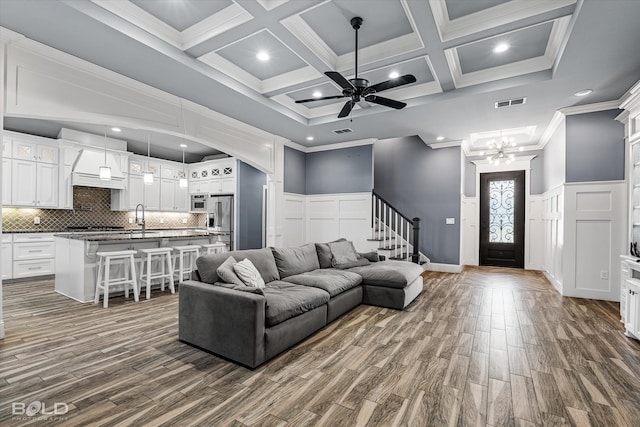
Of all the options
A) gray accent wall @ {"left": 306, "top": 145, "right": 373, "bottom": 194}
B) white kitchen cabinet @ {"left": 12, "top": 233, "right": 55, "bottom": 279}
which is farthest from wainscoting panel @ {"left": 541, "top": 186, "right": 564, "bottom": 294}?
white kitchen cabinet @ {"left": 12, "top": 233, "right": 55, "bottom": 279}

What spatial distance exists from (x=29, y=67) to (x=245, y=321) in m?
3.40

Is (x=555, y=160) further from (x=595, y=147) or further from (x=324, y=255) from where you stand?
(x=324, y=255)

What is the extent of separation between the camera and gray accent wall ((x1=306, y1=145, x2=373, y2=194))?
6.94 m

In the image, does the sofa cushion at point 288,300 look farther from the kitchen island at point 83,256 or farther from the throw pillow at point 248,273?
the kitchen island at point 83,256

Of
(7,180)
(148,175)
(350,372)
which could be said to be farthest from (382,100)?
(7,180)

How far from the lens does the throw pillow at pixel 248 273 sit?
10.2ft

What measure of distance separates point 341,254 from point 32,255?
5.97m

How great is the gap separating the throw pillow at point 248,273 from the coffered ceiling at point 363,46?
93.2 inches

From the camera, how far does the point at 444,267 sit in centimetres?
700

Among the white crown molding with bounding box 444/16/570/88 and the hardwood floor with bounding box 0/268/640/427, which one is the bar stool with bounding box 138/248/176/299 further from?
the white crown molding with bounding box 444/16/570/88

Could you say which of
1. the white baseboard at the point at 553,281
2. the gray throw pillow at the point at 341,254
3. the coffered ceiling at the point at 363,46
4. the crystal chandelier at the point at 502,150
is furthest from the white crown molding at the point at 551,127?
the gray throw pillow at the point at 341,254

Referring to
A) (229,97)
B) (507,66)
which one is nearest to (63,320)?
(229,97)

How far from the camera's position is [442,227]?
712 centimetres

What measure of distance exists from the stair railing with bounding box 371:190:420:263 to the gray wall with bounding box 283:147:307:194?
1.83 metres
